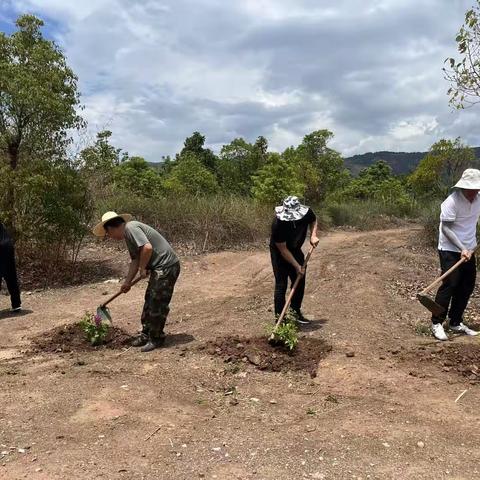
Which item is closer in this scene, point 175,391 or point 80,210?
point 175,391

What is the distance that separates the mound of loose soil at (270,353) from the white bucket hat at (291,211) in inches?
46.5

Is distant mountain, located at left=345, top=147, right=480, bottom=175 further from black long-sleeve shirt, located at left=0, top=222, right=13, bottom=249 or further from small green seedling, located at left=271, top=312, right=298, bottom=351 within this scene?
small green seedling, located at left=271, top=312, right=298, bottom=351

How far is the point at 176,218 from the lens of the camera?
1299cm

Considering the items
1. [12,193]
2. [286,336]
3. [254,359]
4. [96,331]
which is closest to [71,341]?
[96,331]

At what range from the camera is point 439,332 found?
5.22 metres

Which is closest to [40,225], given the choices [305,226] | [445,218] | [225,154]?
[305,226]

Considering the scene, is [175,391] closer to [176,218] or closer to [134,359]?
[134,359]

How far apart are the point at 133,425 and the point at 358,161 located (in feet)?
570

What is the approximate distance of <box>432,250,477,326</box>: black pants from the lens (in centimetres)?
529

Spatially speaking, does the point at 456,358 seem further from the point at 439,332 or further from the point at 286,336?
the point at 286,336

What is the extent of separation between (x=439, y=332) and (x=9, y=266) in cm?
550

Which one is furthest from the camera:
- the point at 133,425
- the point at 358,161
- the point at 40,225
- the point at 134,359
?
the point at 358,161

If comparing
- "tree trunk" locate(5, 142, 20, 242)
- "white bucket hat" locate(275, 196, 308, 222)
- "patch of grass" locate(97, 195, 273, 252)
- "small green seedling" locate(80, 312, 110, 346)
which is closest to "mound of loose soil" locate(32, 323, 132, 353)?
"small green seedling" locate(80, 312, 110, 346)

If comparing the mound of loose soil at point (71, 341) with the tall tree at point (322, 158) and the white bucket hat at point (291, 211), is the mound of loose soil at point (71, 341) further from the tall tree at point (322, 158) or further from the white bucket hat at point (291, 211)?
the tall tree at point (322, 158)
